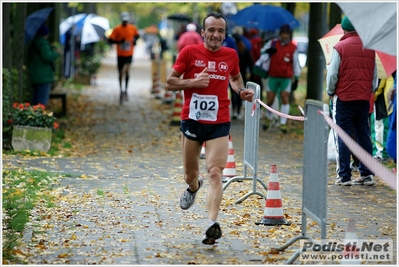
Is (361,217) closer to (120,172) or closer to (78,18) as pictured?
(120,172)

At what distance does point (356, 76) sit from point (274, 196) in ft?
8.94

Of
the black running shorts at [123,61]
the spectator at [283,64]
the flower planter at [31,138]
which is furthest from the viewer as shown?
Answer: the black running shorts at [123,61]

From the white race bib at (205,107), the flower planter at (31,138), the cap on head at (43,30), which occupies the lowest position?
the flower planter at (31,138)

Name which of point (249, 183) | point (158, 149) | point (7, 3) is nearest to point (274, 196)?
point (249, 183)

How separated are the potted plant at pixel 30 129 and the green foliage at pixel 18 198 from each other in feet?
7.29

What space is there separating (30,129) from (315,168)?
766cm

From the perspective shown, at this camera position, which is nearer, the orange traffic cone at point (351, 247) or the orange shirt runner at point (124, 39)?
the orange traffic cone at point (351, 247)

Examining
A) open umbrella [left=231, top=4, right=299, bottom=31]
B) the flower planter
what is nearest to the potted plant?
the flower planter

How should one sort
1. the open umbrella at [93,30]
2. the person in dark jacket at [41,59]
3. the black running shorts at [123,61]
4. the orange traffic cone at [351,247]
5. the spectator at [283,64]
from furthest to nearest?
the open umbrella at [93,30], the black running shorts at [123,61], the person in dark jacket at [41,59], the spectator at [283,64], the orange traffic cone at [351,247]

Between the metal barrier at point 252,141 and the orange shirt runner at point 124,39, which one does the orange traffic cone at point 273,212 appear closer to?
the metal barrier at point 252,141

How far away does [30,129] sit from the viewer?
13312mm

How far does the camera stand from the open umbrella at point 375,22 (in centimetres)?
635

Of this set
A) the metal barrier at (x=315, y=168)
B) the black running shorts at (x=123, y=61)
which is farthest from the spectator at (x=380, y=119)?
the black running shorts at (x=123, y=61)

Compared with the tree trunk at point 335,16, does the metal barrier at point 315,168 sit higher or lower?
lower
